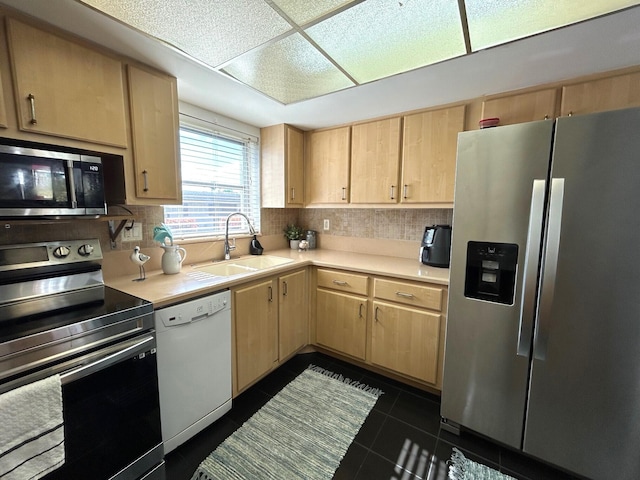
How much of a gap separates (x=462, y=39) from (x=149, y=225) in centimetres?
215

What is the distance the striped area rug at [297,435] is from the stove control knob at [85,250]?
1.27 meters

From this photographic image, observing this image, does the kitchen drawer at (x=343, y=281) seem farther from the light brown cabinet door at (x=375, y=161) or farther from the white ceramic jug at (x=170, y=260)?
the white ceramic jug at (x=170, y=260)

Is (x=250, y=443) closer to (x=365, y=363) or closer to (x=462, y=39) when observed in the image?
(x=365, y=363)

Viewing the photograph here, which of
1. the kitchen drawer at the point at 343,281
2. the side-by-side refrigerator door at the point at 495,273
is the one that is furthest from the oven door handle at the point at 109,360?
the side-by-side refrigerator door at the point at 495,273

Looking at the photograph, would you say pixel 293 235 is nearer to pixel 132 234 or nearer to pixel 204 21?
pixel 132 234

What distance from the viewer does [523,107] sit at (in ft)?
5.53

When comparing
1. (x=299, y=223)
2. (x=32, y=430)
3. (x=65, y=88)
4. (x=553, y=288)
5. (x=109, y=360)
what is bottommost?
(x=32, y=430)

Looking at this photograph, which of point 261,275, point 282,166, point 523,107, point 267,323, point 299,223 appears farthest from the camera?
point 299,223

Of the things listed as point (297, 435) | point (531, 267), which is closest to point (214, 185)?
point (297, 435)

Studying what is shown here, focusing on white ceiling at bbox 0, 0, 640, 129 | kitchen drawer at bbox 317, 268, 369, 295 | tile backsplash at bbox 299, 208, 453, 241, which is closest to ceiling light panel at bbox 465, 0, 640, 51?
white ceiling at bbox 0, 0, 640, 129

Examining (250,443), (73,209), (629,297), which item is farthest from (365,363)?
(73,209)

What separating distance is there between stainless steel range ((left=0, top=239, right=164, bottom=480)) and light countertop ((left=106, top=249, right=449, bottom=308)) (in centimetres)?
13

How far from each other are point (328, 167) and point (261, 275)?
1.28 meters

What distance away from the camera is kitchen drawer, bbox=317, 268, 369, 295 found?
2.09 metres
